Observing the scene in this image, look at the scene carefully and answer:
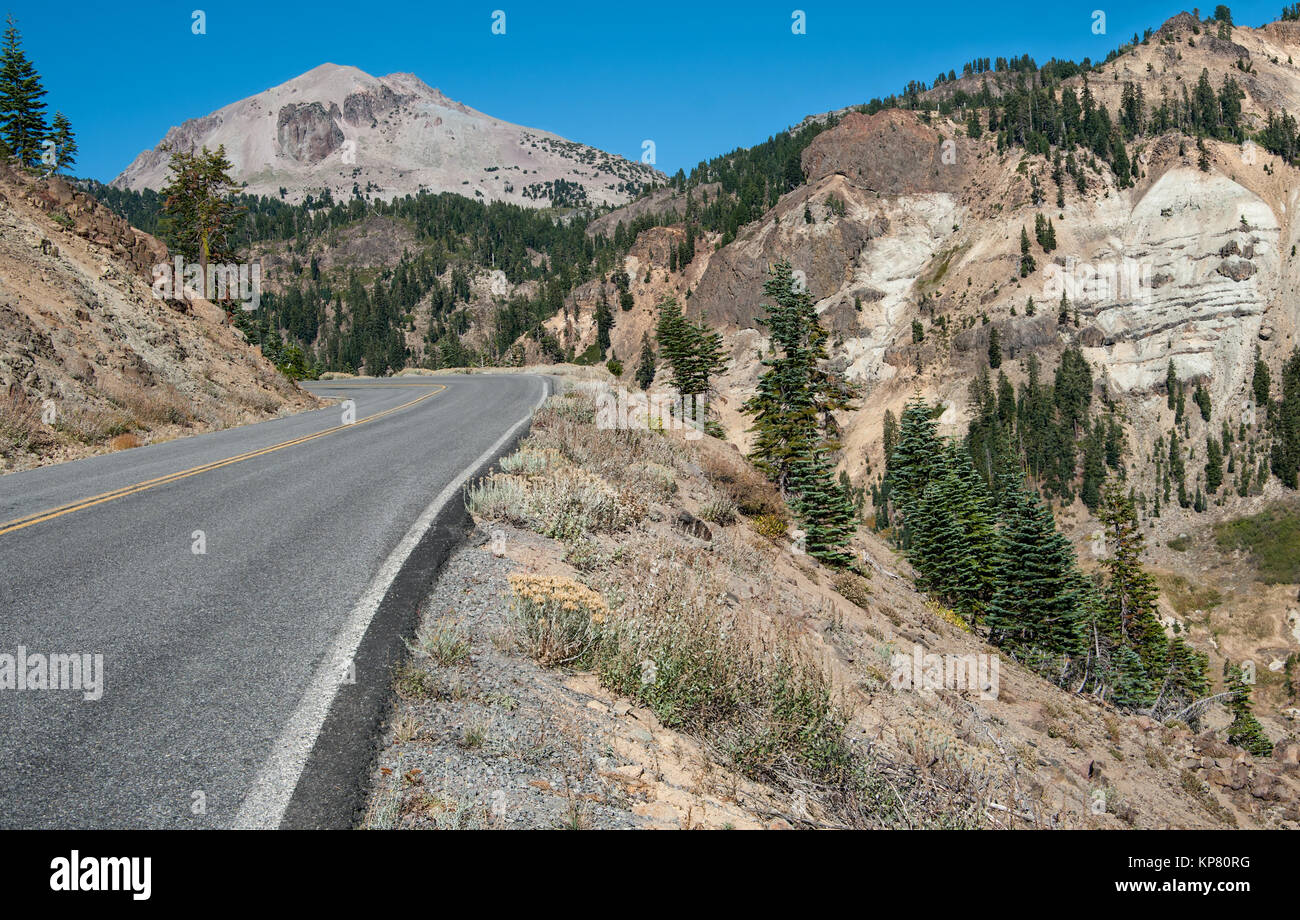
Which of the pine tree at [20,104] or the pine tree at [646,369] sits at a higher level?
the pine tree at [20,104]

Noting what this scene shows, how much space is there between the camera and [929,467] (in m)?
46.2

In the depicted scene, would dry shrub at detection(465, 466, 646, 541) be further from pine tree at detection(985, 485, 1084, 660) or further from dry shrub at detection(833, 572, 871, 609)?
pine tree at detection(985, 485, 1084, 660)

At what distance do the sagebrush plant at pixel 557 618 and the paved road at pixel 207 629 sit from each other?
803 millimetres

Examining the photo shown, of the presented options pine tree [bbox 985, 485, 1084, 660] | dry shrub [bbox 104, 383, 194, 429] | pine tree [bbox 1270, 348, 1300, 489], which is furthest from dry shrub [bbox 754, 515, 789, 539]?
pine tree [bbox 1270, 348, 1300, 489]

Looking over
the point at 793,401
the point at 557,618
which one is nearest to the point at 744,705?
the point at 557,618

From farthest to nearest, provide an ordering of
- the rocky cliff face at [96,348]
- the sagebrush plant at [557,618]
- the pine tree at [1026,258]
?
the pine tree at [1026,258], the rocky cliff face at [96,348], the sagebrush plant at [557,618]

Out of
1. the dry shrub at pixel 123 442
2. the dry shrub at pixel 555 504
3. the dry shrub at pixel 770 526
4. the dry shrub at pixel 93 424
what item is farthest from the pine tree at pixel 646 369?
the dry shrub at pixel 555 504

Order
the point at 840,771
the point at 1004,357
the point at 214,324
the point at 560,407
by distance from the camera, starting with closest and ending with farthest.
Result: the point at 840,771 → the point at 560,407 → the point at 214,324 → the point at 1004,357

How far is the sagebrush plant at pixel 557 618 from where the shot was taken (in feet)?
15.7

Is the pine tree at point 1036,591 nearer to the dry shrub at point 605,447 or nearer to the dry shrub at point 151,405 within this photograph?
the dry shrub at point 605,447

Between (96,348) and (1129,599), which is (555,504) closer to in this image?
(96,348)

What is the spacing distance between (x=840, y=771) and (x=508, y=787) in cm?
235
